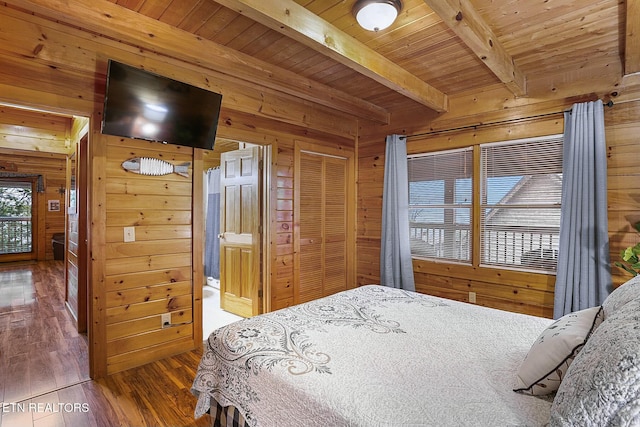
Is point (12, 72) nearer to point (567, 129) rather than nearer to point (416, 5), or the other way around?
point (416, 5)

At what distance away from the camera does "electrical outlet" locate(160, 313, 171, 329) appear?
110 inches

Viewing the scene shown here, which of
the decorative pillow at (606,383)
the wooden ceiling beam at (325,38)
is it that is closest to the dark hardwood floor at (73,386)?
the decorative pillow at (606,383)

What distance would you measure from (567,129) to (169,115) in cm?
329

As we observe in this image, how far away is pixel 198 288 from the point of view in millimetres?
2988

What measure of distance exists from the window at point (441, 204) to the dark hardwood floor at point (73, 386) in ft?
8.75

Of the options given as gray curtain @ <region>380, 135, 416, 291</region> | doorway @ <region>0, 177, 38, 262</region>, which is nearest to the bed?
gray curtain @ <region>380, 135, 416, 291</region>

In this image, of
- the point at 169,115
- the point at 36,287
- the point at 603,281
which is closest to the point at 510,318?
the point at 603,281

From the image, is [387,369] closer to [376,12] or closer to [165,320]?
[376,12]

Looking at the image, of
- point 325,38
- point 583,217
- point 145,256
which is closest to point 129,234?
point 145,256

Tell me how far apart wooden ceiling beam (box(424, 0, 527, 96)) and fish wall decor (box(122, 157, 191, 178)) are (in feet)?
7.46

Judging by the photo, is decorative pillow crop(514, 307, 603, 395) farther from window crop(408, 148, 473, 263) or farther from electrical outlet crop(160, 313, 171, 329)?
electrical outlet crop(160, 313, 171, 329)

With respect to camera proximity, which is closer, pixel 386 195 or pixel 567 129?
pixel 567 129

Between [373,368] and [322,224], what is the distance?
9.08ft

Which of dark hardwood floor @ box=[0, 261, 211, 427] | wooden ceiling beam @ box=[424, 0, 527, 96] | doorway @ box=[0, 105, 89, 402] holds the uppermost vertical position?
wooden ceiling beam @ box=[424, 0, 527, 96]
